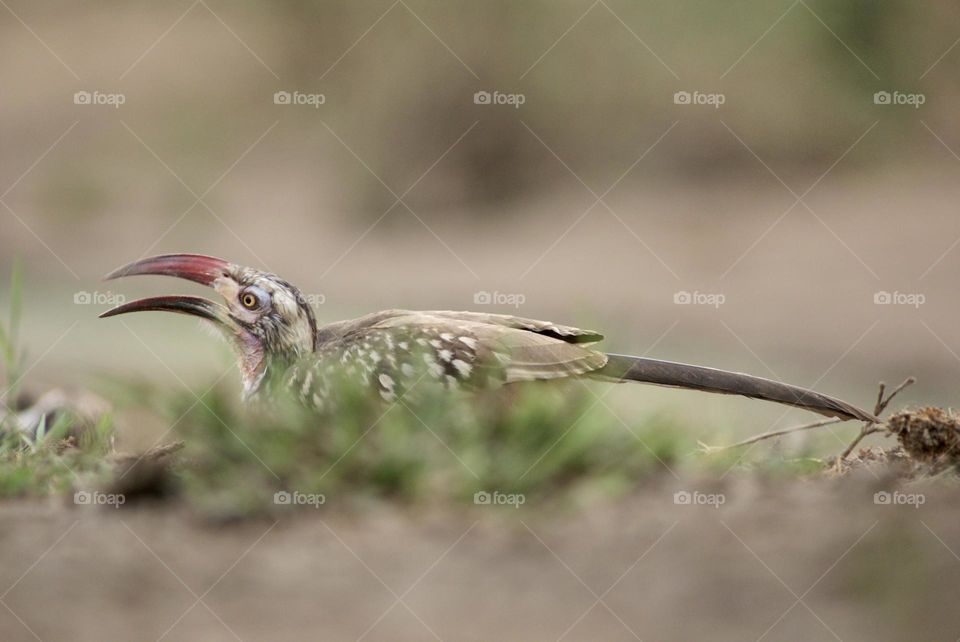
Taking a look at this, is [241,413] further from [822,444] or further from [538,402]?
[822,444]

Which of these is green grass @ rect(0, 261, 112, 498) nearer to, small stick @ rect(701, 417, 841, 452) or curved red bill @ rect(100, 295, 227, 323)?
curved red bill @ rect(100, 295, 227, 323)

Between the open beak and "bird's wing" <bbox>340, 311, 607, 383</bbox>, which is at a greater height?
the open beak

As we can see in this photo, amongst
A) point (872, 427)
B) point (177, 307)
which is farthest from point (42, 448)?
point (872, 427)

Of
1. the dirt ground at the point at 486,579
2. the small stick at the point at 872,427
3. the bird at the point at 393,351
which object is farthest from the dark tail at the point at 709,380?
the dirt ground at the point at 486,579

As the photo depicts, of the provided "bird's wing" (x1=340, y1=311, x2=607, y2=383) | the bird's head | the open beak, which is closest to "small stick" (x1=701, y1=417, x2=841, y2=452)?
"bird's wing" (x1=340, y1=311, x2=607, y2=383)

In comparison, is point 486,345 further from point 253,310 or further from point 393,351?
point 253,310

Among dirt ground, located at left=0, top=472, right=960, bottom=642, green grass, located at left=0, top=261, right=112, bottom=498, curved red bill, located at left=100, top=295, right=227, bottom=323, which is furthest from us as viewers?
curved red bill, located at left=100, top=295, right=227, bottom=323

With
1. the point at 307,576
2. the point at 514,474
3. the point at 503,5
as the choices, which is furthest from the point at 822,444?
the point at 503,5
